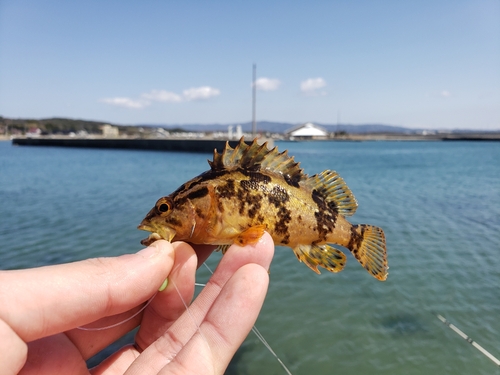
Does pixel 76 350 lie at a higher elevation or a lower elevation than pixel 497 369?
higher

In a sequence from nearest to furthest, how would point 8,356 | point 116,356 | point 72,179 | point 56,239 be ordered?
point 8,356
point 116,356
point 56,239
point 72,179

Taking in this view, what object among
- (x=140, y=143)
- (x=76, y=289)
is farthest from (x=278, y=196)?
(x=140, y=143)

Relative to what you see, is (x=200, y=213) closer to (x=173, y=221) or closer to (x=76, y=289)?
(x=173, y=221)

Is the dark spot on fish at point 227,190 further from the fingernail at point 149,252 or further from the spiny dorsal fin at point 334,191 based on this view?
the spiny dorsal fin at point 334,191

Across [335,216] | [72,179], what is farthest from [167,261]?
[72,179]

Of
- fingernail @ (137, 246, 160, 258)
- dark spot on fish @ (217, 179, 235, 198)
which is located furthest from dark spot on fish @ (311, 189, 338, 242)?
fingernail @ (137, 246, 160, 258)

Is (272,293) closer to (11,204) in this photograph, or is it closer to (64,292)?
(64,292)

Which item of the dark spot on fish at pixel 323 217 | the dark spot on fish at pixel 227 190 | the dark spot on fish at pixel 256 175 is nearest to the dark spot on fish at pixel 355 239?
the dark spot on fish at pixel 323 217
